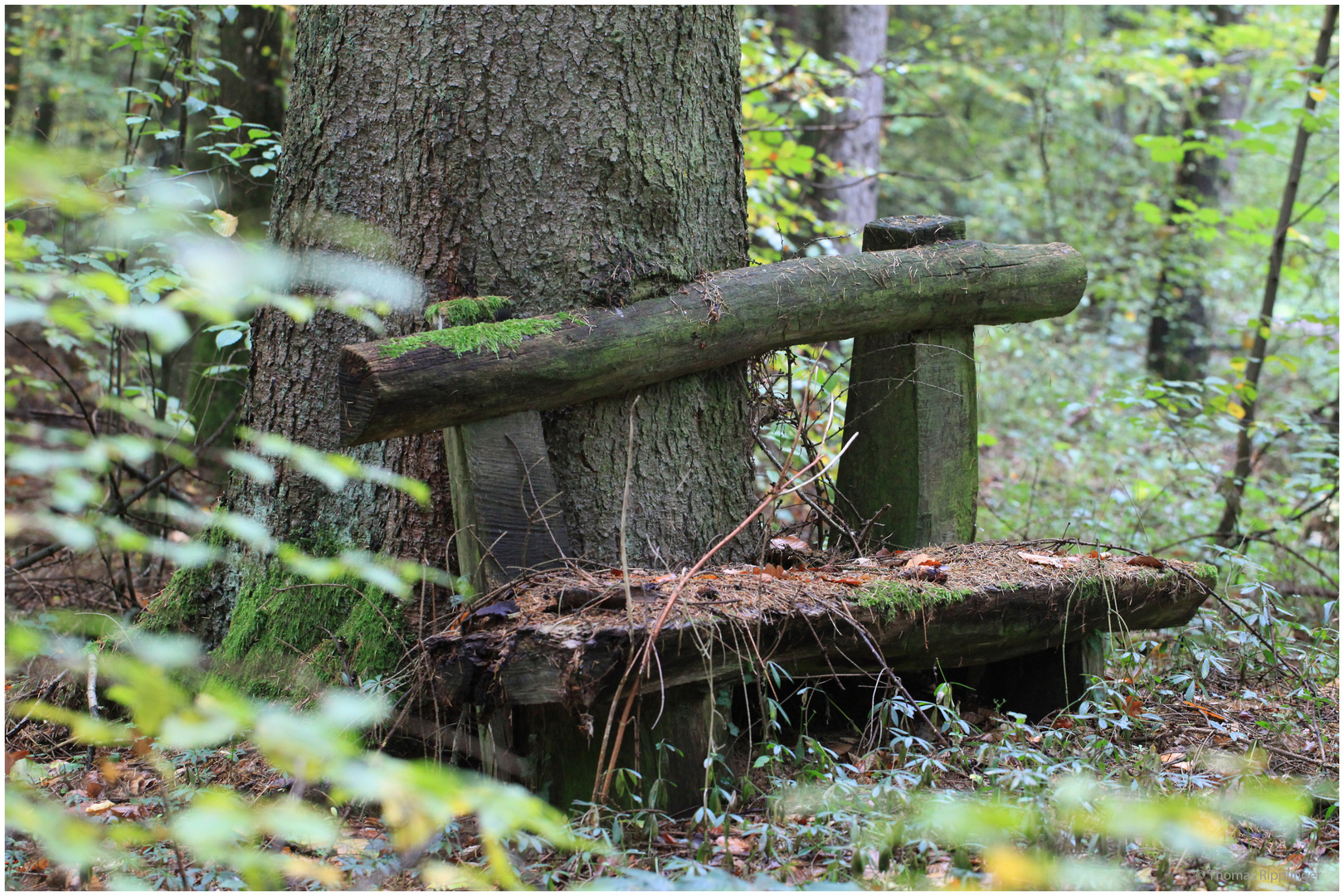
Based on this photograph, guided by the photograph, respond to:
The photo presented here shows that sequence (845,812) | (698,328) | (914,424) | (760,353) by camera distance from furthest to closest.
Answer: (914,424)
(760,353)
(698,328)
(845,812)

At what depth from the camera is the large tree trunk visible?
9.94 ft

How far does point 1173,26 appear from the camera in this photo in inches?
470

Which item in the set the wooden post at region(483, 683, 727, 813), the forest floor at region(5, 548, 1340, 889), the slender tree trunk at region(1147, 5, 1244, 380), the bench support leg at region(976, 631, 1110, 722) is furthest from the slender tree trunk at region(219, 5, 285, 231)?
the slender tree trunk at region(1147, 5, 1244, 380)

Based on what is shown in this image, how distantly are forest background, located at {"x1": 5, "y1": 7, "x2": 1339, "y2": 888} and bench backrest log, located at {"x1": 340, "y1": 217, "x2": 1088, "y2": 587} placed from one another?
0.23 meters

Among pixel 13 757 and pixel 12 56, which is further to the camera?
pixel 12 56

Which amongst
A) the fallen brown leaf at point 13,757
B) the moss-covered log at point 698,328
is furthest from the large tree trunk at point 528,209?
the fallen brown leaf at point 13,757

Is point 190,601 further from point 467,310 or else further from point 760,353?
point 760,353

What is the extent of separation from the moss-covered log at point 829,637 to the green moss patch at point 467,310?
956mm

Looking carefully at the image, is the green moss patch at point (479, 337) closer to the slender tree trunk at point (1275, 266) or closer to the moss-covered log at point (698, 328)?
the moss-covered log at point (698, 328)

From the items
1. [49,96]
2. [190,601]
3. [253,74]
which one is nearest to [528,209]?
[190,601]

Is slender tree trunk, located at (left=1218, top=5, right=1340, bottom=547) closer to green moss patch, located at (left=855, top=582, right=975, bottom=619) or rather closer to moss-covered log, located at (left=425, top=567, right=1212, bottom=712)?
moss-covered log, located at (left=425, top=567, right=1212, bottom=712)

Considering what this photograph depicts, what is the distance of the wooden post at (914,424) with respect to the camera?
3547mm

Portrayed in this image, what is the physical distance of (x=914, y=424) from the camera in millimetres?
3547

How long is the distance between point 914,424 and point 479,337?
175cm
